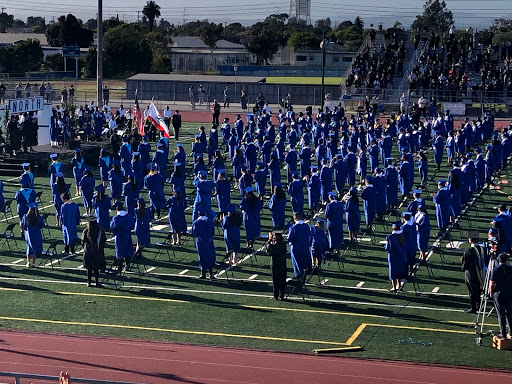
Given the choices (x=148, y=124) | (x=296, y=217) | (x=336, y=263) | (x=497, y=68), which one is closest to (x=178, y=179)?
(x=336, y=263)

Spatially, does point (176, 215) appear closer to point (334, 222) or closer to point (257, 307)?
point (334, 222)

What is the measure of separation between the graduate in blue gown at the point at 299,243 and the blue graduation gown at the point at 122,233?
3456 mm

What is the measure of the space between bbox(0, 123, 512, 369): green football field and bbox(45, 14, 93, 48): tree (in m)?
78.6

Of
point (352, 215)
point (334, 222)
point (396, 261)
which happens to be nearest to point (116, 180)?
point (352, 215)

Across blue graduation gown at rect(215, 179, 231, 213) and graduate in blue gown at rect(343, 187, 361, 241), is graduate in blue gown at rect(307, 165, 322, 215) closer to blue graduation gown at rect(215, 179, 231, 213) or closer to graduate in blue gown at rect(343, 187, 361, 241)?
blue graduation gown at rect(215, 179, 231, 213)

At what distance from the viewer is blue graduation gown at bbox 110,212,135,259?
68.3 feet

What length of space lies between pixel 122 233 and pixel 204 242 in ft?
5.89

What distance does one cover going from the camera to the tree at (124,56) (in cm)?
8131

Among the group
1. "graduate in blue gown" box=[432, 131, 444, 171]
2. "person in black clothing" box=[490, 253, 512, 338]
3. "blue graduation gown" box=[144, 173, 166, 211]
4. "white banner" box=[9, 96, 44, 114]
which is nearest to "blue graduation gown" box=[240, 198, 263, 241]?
"blue graduation gown" box=[144, 173, 166, 211]

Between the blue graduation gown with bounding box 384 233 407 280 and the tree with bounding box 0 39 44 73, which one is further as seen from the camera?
the tree with bounding box 0 39 44 73

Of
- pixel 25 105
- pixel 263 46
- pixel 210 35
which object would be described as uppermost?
pixel 210 35

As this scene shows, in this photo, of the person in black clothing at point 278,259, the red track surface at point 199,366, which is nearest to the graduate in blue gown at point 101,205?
the person in black clothing at point 278,259

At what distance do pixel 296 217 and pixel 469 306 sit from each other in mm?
3450

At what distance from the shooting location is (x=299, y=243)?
1942cm
